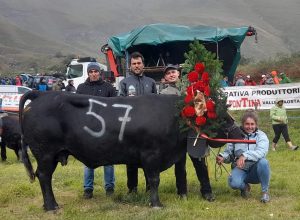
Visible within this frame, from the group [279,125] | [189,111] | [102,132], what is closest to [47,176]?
[102,132]

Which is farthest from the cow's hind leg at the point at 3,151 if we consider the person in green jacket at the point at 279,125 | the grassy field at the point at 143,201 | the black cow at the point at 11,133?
the person in green jacket at the point at 279,125

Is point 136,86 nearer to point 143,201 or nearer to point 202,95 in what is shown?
point 202,95

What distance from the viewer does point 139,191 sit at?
7.52 metres

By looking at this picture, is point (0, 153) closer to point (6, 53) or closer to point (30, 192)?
point (30, 192)

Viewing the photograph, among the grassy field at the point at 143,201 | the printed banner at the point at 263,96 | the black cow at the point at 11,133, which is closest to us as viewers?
the grassy field at the point at 143,201

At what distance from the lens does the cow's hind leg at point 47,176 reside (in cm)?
655

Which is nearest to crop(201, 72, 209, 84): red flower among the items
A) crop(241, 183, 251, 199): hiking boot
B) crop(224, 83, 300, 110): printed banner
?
crop(241, 183, 251, 199): hiking boot

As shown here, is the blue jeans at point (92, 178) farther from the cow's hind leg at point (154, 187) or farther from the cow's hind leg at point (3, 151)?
the cow's hind leg at point (3, 151)

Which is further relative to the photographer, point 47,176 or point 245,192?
point 245,192

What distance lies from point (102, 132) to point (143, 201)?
3.77 feet

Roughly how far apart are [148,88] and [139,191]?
5.10 ft

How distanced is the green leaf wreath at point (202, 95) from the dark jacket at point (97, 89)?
138 cm

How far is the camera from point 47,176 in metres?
6.61

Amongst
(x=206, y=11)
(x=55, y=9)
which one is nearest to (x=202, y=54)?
(x=206, y=11)
